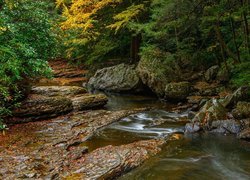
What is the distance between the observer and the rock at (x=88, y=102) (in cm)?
1292

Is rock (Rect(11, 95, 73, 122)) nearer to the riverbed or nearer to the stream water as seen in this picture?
the riverbed

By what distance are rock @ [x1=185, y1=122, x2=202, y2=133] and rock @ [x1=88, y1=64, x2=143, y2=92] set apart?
6682 mm

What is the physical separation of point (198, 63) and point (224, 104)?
6.02m

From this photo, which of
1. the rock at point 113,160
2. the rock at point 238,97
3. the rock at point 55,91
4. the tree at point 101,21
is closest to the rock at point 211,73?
the rock at point 238,97

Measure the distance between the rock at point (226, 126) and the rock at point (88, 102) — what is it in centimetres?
531

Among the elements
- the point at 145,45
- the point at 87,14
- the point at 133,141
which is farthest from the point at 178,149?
the point at 87,14

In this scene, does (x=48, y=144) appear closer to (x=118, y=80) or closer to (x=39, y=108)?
(x=39, y=108)

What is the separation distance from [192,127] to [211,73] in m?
6.24

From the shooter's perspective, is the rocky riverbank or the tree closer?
the rocky riverbank

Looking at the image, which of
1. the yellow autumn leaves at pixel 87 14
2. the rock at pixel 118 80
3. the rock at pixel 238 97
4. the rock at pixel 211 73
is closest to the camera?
the rock at pixel 238 97

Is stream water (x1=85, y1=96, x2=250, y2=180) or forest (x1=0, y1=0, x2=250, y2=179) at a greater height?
forest (x1=0, y1=0, x2=250, y2=179)

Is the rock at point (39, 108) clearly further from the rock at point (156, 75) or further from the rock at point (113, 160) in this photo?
the rock at point (156, 75)

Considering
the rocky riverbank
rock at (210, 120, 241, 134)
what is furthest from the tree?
rock at (210, 120, 241, 134)

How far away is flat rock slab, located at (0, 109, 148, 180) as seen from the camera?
6598 mm
